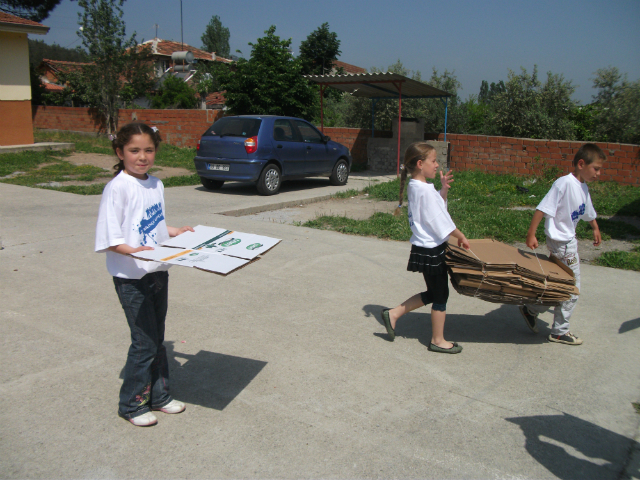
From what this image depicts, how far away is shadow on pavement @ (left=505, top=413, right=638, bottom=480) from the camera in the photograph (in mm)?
2654

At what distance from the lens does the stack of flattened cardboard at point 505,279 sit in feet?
12.1

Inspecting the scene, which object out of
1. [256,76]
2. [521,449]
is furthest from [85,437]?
[256,76]

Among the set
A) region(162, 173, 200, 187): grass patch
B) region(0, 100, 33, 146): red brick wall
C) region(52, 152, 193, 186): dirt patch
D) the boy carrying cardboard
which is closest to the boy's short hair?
the boy carrying cardboard

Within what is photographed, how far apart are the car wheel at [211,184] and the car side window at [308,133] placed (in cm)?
224

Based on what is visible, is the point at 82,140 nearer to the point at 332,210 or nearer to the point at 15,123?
the point at 15,123

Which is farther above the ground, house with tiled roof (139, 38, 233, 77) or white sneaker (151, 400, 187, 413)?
house with tiled roof (139, 38, 233, 77)

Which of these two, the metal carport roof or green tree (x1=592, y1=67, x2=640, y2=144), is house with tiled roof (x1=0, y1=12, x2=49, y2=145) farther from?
green tree (x1=592, y1=67, x2=640, y2=144)

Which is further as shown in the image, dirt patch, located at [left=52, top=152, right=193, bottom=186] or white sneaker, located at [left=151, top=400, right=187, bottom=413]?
dirt patch, located at [left=52, top=152, right=193, bottom=186]

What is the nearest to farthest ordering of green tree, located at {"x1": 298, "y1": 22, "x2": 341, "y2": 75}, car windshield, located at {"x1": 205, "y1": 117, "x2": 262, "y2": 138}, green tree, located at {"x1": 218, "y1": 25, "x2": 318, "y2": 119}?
car windshield, located at {"x1": 205, "y1": 117, "x2": 262, "y2": 138} < green tree, located at {"x1": 218, "y1": 25, "x2": 318, "y2": 119} < green tree, located at {"x1": 298, "y1": 22, "x2": 341, "y2": 75}

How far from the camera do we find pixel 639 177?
40.2 ft

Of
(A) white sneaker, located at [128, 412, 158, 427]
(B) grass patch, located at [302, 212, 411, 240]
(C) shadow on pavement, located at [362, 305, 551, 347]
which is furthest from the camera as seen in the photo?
(B) grass patch, located at [302, 212, 411, 240]

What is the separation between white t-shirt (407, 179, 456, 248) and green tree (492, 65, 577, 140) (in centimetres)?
1480

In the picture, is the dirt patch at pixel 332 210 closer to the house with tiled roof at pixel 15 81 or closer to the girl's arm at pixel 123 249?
the girl's arm at pixel 123 249

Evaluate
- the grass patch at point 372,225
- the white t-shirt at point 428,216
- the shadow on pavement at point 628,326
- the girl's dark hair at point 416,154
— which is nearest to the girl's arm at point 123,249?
the white t-shirt at point 428,216
